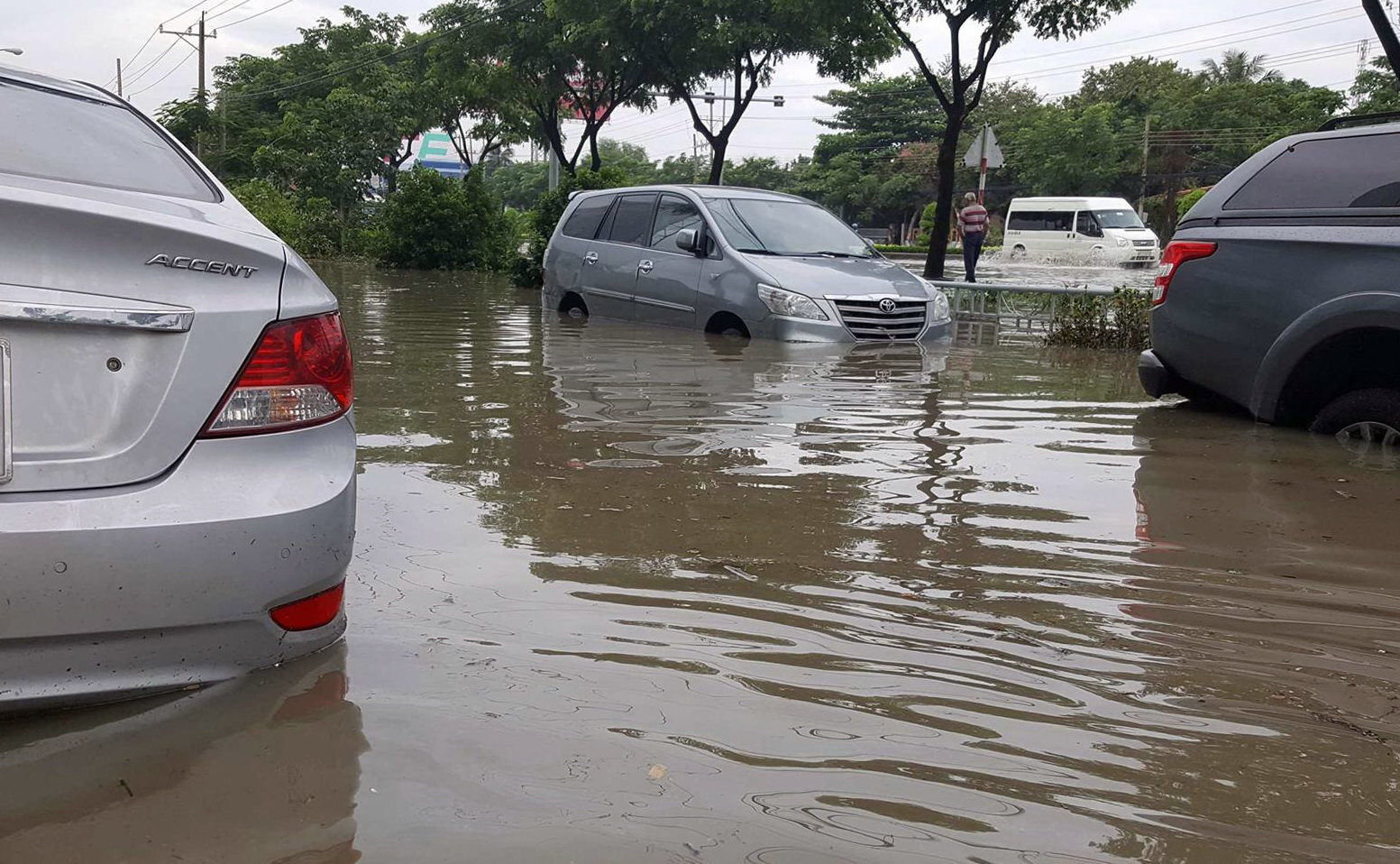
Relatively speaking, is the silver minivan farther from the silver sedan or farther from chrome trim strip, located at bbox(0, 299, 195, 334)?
chrome trim strip, located at bbox(0, 299, 195, 334)

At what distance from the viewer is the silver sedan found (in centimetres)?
241

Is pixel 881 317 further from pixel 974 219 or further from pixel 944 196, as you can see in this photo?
pixel 974 219

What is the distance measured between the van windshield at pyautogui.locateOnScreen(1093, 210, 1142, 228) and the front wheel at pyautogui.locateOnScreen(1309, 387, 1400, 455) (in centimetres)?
3108

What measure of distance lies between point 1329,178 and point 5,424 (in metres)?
5.82

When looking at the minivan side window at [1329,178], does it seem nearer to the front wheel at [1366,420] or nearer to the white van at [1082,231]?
the front wheel at [1366,420]

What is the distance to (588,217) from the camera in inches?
525

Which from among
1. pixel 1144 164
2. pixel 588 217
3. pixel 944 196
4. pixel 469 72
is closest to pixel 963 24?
pixel 944 196

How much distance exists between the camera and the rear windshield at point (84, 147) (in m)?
2.88

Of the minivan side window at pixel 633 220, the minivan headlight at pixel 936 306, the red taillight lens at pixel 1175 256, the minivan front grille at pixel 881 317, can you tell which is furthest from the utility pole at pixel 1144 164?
the red taillight lens at pixel 1175 256

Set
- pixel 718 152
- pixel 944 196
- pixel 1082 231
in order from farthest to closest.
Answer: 1. pixel 1082 231
2. pixel 718 152
3. pixel 944 196

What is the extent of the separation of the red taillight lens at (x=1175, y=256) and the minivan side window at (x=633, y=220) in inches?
244

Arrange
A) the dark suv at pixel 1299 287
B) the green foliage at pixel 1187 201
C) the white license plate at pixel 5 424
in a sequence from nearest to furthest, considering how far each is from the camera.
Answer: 1. the white license plate at pixel 5 424
2. the dark suv at pixel 1299 287
3. the green foliage at pixel 1187 201

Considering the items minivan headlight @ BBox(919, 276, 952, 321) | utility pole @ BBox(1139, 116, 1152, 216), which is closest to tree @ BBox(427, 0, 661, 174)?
minivan headlight @ BBox(919, 276, 952, 321)

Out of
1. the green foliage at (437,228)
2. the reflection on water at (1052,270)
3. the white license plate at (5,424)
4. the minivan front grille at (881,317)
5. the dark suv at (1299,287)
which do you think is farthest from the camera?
the green foliage at (437,228)
